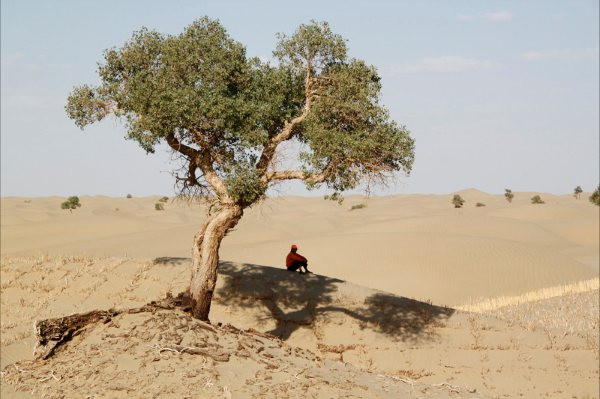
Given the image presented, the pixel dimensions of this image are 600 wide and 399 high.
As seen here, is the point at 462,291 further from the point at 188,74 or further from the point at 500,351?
the point at 188,74

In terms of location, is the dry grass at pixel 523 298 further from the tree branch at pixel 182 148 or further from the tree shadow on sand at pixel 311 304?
the tree branch at pixel 182 148

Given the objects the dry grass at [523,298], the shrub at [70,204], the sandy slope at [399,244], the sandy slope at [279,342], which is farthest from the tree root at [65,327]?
the shrub at [70,204]

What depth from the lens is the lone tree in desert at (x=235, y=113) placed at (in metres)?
13.3

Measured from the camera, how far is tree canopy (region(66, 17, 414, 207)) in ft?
43.6

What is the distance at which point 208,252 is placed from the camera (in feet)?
44.6

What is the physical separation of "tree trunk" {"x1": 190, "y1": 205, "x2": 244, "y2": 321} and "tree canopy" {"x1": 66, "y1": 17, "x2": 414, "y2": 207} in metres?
0.35

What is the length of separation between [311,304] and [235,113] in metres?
6.66

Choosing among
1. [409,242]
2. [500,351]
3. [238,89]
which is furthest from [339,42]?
[409,242]

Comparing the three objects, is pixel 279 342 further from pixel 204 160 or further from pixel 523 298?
pixel 523 298

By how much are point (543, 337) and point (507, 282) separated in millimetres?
16382

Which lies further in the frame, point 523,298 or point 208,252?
point 523,298

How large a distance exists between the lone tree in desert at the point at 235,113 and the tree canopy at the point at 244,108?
0.02m

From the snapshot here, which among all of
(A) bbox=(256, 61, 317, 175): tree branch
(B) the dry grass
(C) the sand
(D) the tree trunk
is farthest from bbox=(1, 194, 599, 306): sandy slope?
(A) bbox=(256, 61, 317, 175): tree branch

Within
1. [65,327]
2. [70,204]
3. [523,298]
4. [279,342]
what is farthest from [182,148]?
[70,204]
